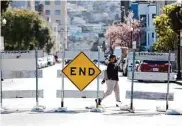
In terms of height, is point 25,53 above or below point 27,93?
above

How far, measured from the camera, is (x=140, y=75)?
1850cm

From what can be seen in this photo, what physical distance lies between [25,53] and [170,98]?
16.1ft

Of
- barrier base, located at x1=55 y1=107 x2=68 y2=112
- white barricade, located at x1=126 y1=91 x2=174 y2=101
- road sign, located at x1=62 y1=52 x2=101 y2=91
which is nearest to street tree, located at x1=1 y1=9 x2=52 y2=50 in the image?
road sign, located at x1=62 y1=52 x2=101 y2=91

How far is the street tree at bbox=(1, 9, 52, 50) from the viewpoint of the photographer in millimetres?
81375

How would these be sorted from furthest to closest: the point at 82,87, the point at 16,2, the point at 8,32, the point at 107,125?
the point at 16,2 < the point at 8,32 < the point at 82,87 < the point at 107,125

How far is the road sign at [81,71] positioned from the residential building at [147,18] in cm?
6583

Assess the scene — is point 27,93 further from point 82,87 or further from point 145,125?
point 145,125

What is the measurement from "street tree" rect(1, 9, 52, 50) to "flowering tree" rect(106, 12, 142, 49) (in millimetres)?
12802

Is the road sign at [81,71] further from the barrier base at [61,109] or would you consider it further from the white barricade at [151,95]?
the white barricade at [151,95]

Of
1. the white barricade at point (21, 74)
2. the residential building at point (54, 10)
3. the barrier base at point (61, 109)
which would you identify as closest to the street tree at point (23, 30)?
the white barricade at point (21, 74)

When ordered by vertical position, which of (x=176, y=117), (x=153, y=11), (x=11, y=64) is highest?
(x=153, y=11)

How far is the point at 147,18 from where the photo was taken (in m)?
87.8

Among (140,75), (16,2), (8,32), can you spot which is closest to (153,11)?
(8,32)

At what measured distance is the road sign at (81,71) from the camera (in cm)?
1744
